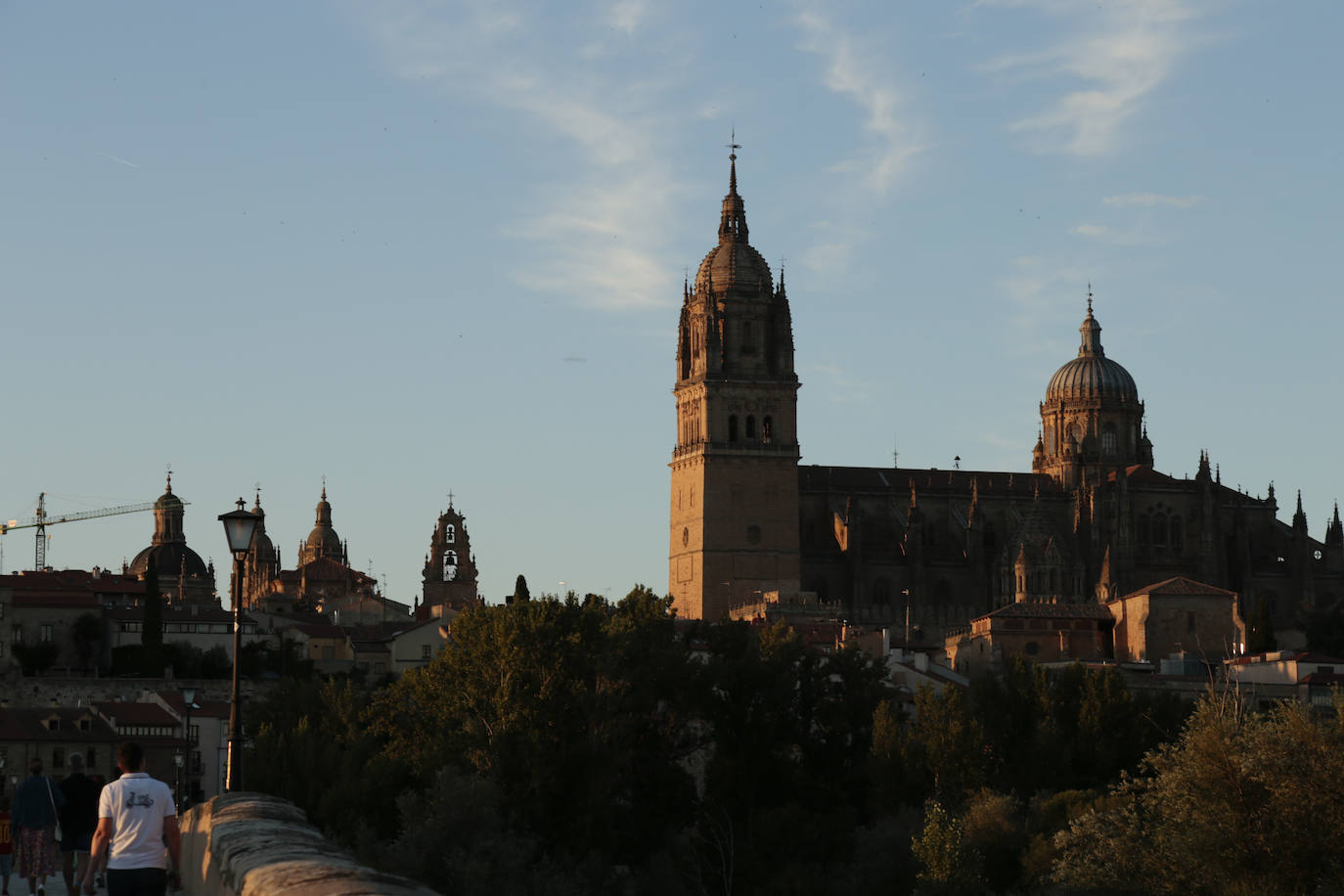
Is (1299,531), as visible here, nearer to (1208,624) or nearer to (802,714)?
(1208,624)

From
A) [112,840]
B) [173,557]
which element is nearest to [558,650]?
[112,840]

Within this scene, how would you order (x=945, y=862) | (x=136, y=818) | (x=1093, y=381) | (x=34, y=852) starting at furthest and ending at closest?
1. (x=1093, y=381)
2. (x=945, y=862)
3. (x=34, y=852)
4. (x=136, y=818)

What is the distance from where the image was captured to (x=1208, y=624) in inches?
3910

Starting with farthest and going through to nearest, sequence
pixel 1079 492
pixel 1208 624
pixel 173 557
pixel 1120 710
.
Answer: pixel 173 557
pixel 1079 492
pixel 1208 624
pixel 1120 710

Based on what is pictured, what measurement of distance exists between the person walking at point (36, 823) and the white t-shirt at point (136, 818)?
20.4ft

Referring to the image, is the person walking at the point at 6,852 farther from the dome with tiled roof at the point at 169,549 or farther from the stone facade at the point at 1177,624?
the dome with tiled roof at the point at 169,549

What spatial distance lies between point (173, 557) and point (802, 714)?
88102mm

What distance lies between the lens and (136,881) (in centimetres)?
1507

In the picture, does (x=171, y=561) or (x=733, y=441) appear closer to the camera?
(x=733, y=441)

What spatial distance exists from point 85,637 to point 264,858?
84.0 meters

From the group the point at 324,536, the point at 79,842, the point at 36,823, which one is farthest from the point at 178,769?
the point at 324,536

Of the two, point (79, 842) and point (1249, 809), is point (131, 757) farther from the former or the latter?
point (1249, 809)

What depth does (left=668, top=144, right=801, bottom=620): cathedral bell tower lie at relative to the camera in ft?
371

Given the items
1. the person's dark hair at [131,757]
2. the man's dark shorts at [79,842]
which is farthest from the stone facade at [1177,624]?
the person's dark hair at [131,757]
